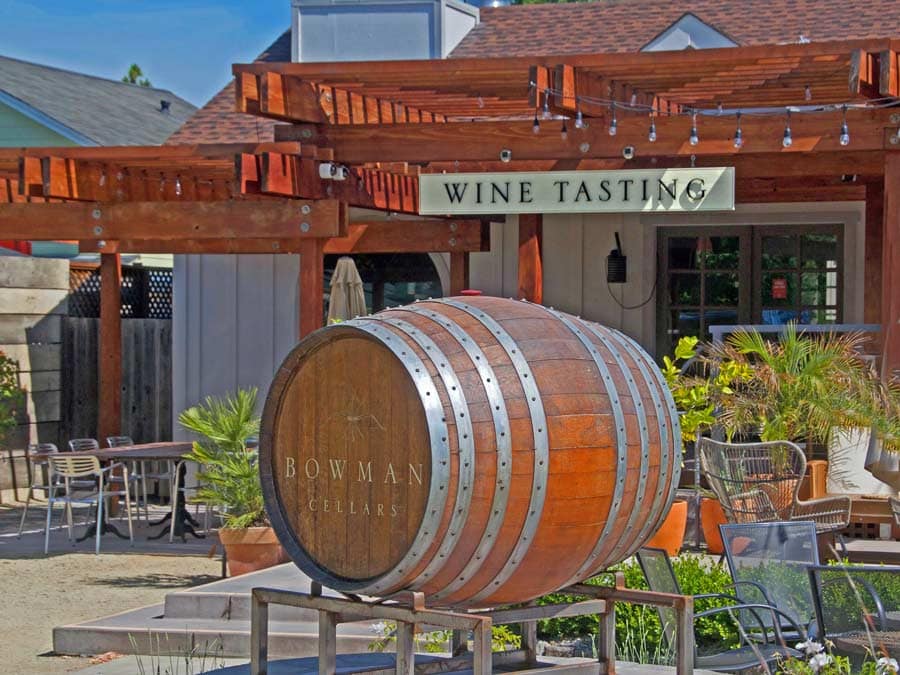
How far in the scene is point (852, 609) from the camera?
586 cm

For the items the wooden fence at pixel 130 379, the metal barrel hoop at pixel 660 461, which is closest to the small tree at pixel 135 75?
the wooden fence at pixel 130 379

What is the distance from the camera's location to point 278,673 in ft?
18.0

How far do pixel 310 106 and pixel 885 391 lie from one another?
447 cm

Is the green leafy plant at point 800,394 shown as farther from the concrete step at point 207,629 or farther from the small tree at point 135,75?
the small tree at point 135,75

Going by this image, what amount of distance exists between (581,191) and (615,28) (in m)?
6.38

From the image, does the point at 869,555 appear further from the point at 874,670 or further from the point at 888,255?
the point at 874,670

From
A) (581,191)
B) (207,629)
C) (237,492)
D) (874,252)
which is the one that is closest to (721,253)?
(874,252)

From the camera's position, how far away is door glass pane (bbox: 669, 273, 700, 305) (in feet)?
49.4

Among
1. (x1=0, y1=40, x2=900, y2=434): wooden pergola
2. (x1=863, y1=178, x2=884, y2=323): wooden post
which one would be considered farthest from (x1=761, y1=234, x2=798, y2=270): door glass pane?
(x1=0, y1=40, x2=900, y2=434): wooden pergola

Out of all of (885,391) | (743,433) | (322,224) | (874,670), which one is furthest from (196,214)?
(874,670)

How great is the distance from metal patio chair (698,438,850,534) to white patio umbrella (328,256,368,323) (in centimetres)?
510

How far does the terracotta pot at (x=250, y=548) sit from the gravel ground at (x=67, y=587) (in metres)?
0.61

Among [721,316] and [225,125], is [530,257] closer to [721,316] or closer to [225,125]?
[721,316]

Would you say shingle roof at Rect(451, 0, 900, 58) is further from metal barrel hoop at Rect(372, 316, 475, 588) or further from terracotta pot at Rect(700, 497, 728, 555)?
metal barrel hoop at Rect(372, 316, 475, 588)
